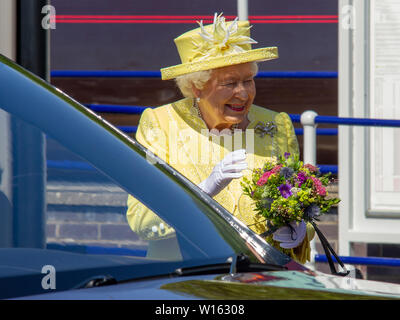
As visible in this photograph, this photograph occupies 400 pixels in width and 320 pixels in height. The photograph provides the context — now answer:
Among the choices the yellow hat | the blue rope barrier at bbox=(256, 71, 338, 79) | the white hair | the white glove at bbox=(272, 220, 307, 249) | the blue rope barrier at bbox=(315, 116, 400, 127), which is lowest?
the white glove at bbox=(272, 220, 307, 249)

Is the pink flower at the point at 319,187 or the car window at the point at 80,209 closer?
the car window at the point at 80,209

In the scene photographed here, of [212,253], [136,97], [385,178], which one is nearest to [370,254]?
[385,178]

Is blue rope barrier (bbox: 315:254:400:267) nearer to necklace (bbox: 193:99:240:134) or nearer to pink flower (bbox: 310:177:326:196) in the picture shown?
necklace (bbox: 193:99:240:134)

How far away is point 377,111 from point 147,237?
3.59m

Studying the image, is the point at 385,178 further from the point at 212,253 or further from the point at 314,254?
the point at 212,253

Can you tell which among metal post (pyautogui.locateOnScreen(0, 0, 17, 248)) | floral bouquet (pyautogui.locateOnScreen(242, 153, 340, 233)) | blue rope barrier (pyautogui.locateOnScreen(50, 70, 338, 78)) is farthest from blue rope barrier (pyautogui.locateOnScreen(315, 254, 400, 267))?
metal post (pyautogui.locateOnScreen(0, 0, 17, 248))

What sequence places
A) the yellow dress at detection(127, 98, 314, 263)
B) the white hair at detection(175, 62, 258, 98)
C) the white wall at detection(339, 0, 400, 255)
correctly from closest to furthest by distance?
1. the yellow dress at detection(127, 98, 314, 263)
2. the white hair at detection(175, 62, 258, 98)
3. the white wall at detection(339, 0, 400, 255)

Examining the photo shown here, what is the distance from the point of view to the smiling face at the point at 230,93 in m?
3.06

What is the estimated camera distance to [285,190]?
2.73m

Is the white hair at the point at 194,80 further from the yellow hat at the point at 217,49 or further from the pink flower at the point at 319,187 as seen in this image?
the pink flower at the point at 319,187

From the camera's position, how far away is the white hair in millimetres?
3084

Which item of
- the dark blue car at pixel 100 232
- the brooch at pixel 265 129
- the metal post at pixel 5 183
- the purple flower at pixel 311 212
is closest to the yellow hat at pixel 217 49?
the brooch at pixel 265 129

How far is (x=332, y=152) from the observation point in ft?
23.3
